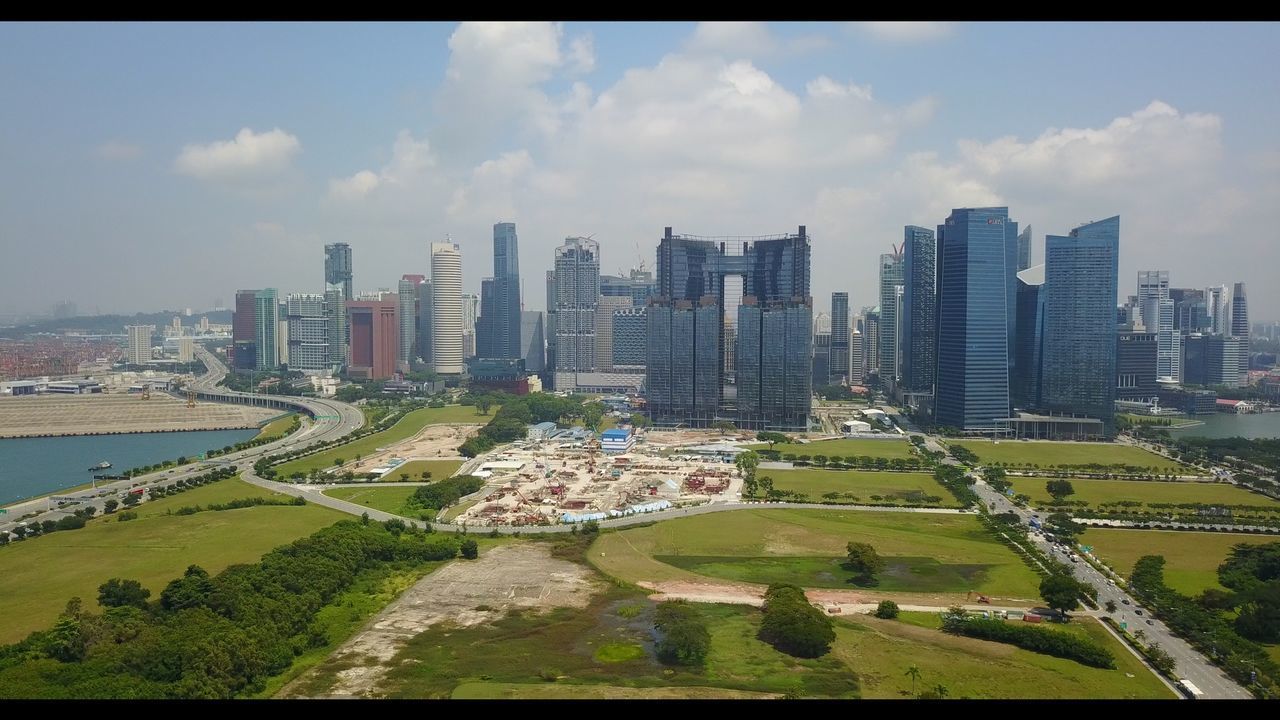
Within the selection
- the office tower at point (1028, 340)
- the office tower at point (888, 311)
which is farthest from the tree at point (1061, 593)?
the office tower at point (888, 311)

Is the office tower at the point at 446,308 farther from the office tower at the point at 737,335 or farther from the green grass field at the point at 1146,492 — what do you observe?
the green grass field at the point at 1146,492

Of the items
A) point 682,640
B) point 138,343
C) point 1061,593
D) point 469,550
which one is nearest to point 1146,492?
point 1061,593

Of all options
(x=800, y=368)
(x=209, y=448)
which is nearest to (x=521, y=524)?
(x=800, y=368)

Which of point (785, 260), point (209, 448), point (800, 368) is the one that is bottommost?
→ point (209, 448)

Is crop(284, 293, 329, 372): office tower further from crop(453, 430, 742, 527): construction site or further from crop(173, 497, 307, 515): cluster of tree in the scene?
crop(173, 497, 307, 515): cluster of tree
